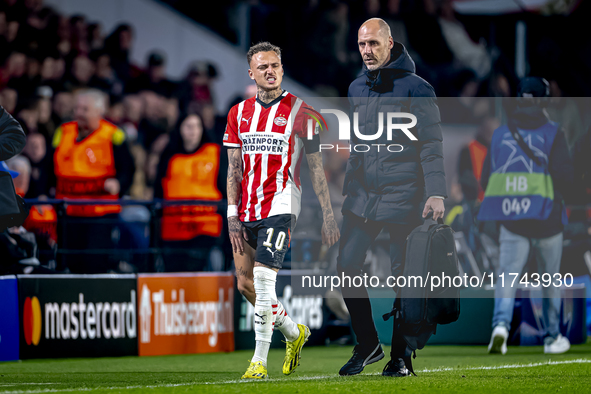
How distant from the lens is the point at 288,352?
650 cm

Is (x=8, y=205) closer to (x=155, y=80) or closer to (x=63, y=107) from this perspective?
(x=63, y=107)

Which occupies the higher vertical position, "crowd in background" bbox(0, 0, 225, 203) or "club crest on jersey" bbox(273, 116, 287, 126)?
"crowd in background" bbox(0, 0, 225, 203)

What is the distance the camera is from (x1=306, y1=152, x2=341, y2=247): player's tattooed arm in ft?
21.5

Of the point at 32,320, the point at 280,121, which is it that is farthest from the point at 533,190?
the point at 32,320

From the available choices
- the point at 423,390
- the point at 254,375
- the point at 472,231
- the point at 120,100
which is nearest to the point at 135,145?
the point at 120,100

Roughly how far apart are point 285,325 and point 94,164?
381cm

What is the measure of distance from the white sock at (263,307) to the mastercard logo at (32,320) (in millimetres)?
2760

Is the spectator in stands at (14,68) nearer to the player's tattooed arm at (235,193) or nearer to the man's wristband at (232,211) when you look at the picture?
the player's tattooed arm at (235,193)

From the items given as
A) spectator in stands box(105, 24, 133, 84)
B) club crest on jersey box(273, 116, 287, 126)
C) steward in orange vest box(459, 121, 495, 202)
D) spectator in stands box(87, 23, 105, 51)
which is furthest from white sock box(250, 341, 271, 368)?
spectator in stands box(87, 23, 105, 51)

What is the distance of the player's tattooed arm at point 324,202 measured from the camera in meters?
6.55

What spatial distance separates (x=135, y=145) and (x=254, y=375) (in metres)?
5.62

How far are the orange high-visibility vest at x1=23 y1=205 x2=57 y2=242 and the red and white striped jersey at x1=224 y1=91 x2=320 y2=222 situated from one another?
9.67ft

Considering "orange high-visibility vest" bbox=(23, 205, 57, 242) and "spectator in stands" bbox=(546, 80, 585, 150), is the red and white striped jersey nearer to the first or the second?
"orange high-visibility vest" bbox=(23, 205, 57, 242)

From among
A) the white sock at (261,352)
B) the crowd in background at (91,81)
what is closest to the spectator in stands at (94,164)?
the crowd in background at (91,81)
